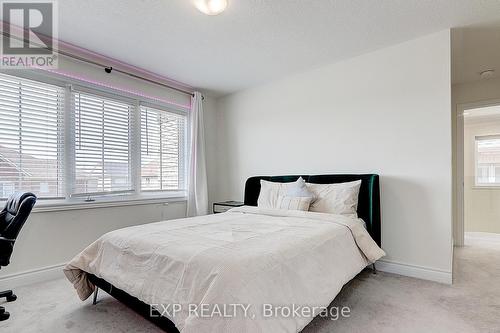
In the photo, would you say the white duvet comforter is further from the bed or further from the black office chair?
the black office chair

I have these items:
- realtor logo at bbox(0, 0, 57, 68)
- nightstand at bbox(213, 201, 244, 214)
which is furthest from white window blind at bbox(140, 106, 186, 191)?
realtor logo at bbox(0, 0, 57, 68)

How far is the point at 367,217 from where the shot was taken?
284cm

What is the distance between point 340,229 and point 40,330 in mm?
2305

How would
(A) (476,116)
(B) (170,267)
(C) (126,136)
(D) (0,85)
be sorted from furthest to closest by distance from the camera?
(A) (476,116), (C) (126,136), (D) (0,85), (B) (170,267)

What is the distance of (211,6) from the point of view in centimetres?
214

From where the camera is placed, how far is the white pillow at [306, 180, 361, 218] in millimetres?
2729

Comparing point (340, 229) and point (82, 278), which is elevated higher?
point (340, 229)

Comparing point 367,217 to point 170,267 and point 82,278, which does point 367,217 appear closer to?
point 170,267

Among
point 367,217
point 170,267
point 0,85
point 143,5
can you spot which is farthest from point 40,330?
point 367,217

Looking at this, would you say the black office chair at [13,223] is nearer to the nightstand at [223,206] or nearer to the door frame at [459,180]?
the nightstand at [223,206]

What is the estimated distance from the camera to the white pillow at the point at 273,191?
3.07 meters

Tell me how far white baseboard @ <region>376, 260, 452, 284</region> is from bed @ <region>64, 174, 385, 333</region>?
2.04 feet

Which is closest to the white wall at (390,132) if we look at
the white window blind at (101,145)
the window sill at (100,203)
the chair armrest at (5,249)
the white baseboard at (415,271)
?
the white baseboard at (415,271)

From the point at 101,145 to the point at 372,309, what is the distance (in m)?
3.34
